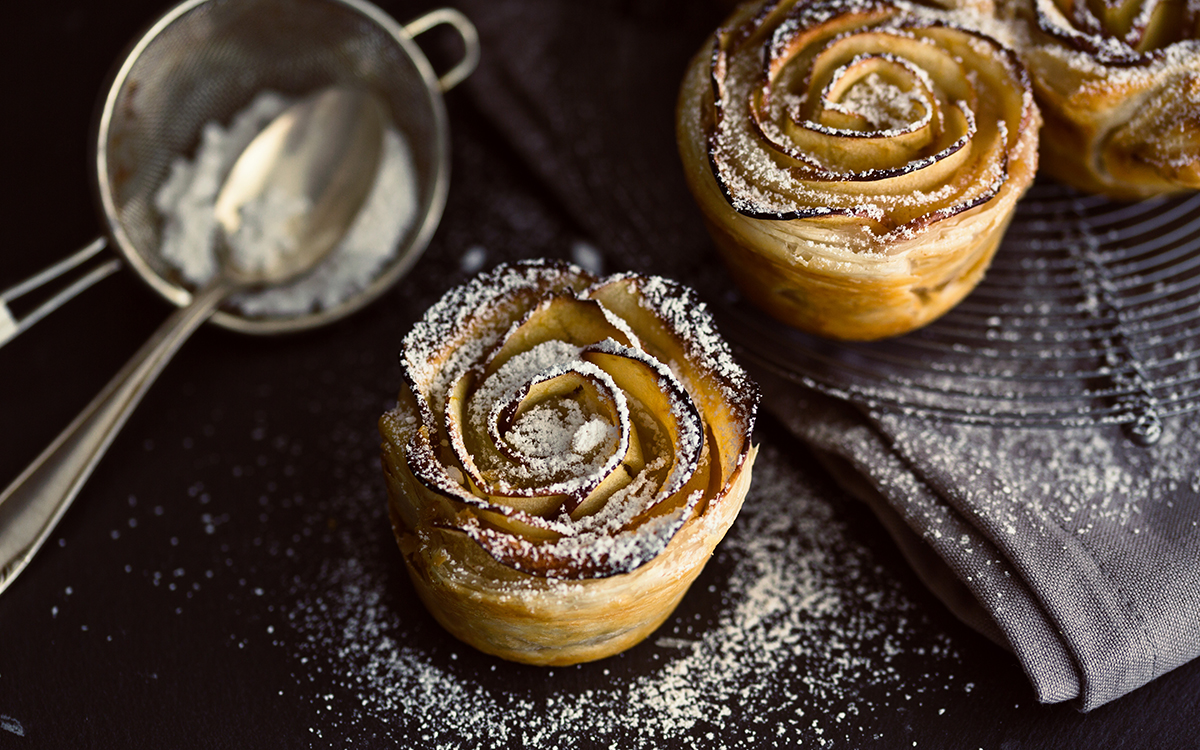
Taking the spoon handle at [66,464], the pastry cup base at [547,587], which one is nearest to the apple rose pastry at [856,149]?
the pastry cup base at [547,587]

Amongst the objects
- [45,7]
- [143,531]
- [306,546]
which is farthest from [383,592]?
[45,7]

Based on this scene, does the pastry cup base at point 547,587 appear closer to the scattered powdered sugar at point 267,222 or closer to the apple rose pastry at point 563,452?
the apple rose pastry at point 563,452

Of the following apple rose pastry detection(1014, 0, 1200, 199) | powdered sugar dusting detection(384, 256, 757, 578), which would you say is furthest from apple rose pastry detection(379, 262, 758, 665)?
apple rose pastry detection(1014, 0, 1200, 199)

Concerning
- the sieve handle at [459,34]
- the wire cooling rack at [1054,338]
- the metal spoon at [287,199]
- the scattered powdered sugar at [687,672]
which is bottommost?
the scattered powdered sugar at [687,672]

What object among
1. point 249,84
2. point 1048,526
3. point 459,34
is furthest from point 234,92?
point 1048,526

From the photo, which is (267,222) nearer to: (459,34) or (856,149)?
(459,34)

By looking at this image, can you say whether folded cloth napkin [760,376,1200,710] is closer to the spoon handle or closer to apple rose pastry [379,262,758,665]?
apple rose pastry [379,262,758,665]
